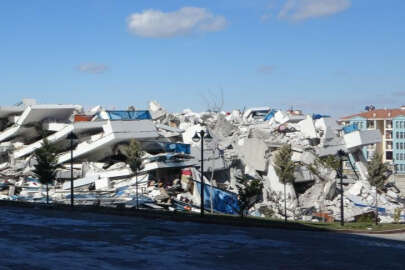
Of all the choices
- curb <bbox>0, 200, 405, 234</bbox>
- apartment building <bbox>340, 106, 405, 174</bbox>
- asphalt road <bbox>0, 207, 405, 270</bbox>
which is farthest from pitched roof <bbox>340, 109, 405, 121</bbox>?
asphalt road <bbox>0, 207, 405, 270</bbox>

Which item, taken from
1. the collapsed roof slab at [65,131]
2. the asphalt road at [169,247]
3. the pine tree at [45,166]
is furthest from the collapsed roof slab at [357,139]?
the asphalt road at [169,247]

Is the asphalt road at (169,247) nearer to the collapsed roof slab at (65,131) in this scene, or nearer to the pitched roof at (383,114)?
the collapsed roof slab at (65,131)

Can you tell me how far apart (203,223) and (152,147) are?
28.3m

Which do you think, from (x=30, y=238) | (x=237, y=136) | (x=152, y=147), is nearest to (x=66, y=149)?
(x=152, y=147)

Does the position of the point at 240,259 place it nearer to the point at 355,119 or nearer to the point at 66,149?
the point at 66,149

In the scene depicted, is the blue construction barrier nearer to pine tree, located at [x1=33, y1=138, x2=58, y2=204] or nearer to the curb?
pine tree, located at [x1=33, y1=138, x2=58, y2=204]

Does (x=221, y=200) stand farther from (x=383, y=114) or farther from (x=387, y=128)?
(x=383, y=114)

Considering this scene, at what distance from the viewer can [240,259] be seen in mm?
14297

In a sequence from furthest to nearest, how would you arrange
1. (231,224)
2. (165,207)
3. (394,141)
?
(394,141)
(165,207)
(231,224)

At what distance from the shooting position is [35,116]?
2090 inches

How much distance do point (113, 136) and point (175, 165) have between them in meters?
5.70

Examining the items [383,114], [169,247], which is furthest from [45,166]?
[383,114]

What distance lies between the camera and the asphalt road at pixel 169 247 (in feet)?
43.6

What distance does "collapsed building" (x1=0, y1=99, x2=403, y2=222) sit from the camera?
137 feet
